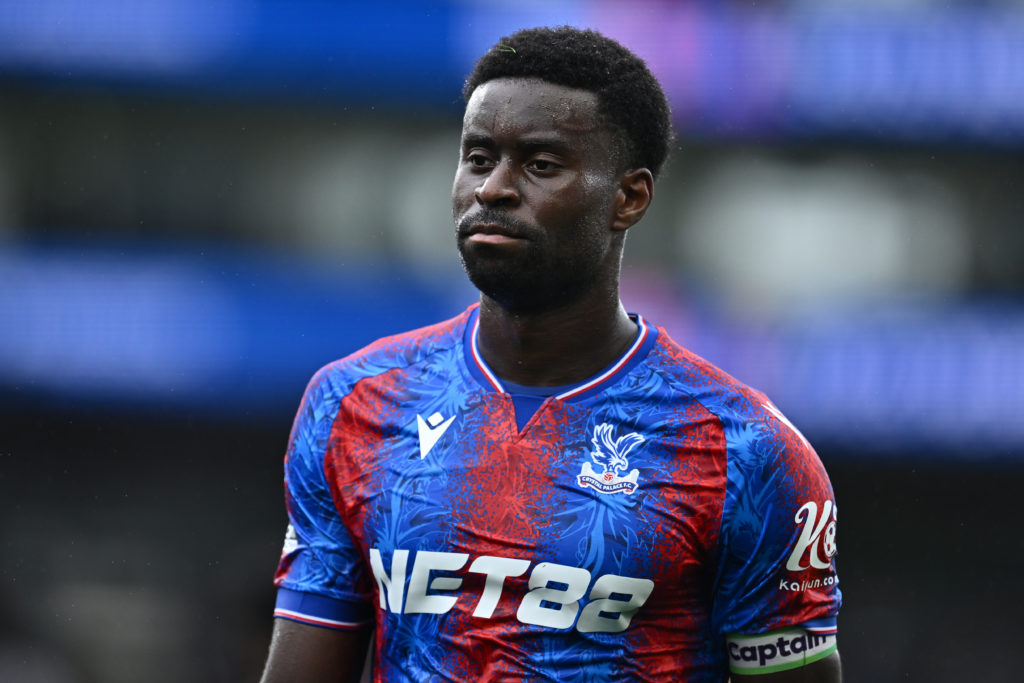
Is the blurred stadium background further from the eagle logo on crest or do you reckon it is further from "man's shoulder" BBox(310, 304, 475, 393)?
the eagle logo on crest

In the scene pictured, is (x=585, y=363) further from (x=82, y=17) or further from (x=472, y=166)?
(x=82, y=17)

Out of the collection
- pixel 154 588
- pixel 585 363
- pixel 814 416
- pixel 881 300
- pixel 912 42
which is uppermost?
pixel 912 42

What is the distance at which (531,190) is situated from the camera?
2.86 m

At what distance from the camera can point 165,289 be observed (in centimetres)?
791

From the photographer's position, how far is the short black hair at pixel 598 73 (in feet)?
9.65

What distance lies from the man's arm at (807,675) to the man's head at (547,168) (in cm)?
90

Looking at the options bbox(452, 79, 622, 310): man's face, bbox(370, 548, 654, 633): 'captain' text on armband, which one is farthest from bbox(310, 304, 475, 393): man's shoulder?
bbox(370, 548, 654, 633): 'captain' text on armband

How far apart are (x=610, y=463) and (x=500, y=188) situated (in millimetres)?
634

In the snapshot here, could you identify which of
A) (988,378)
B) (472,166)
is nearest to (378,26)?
(988,378)

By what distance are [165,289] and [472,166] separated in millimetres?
5339

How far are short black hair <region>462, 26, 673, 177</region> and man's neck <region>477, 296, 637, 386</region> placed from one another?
0.38m

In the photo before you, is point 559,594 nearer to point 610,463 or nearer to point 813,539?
point 610,463

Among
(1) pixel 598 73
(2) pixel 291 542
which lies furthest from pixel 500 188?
(2) pixel 291 542

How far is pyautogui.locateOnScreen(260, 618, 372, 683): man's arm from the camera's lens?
9.94 feet
